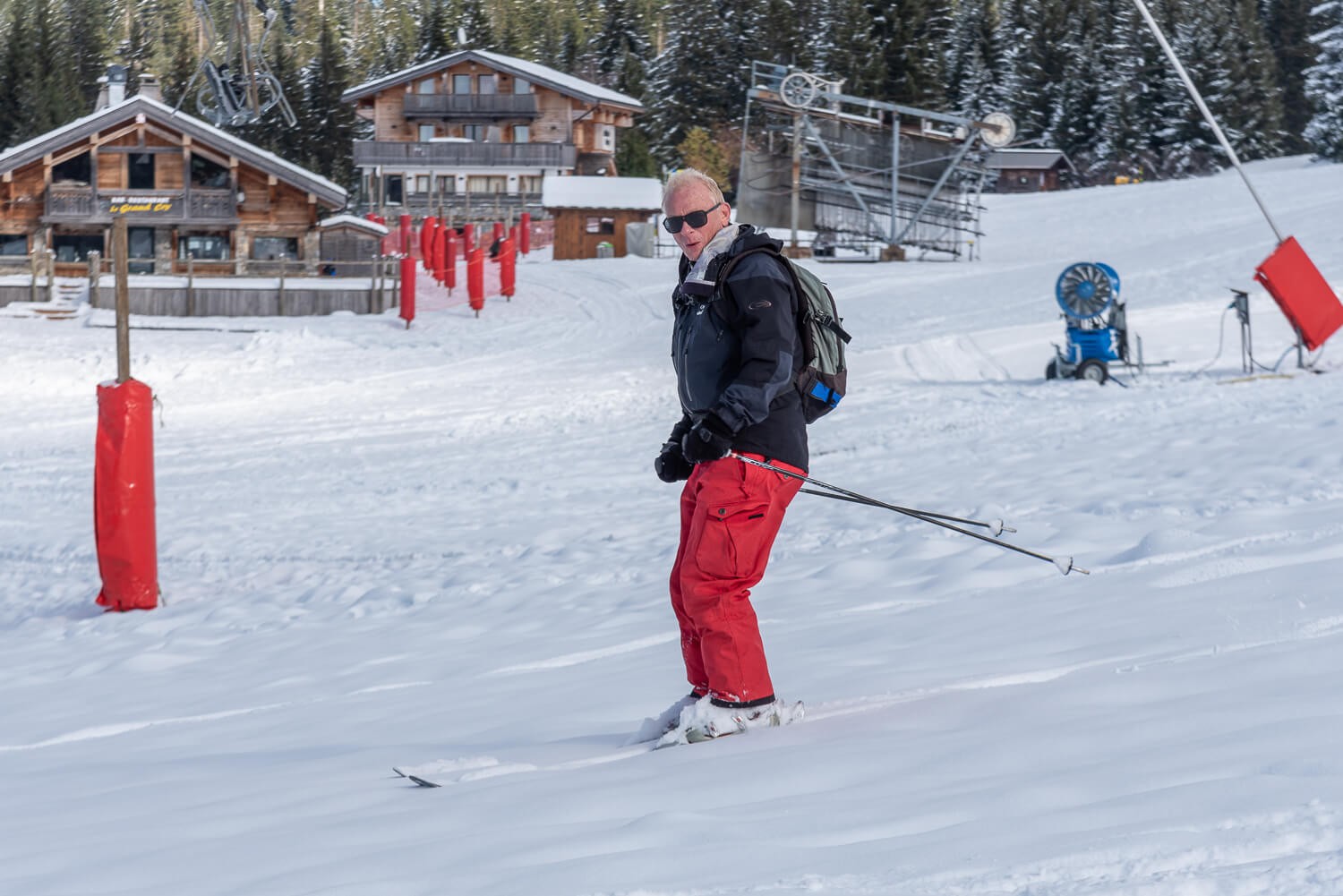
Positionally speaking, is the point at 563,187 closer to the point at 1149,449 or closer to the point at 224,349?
the point at 224,349

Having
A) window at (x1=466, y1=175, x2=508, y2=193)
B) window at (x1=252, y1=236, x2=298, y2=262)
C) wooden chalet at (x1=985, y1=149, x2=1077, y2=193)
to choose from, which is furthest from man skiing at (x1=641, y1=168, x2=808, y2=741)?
wooden chalet at (x1=985, y1=149, x2=1077, y2=193)

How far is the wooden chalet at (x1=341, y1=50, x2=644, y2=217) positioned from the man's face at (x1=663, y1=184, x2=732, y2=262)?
2005 inches

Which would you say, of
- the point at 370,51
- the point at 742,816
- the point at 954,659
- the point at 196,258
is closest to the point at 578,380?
the point at 954,659

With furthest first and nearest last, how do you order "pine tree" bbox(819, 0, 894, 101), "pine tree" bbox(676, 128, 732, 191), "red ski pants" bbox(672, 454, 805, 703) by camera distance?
1. "pine tree" bbox(676, 128, 732, 191)
2. "pine tree" bbox(819, 0, 894, 101)
3. "red ski pants" bbox(672, 454, 805, 703)

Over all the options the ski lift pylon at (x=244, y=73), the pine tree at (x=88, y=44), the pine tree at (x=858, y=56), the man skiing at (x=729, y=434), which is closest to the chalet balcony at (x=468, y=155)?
the pine tree at (x=858, y=56)

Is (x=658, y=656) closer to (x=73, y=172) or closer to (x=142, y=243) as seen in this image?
(x=142, y=243)

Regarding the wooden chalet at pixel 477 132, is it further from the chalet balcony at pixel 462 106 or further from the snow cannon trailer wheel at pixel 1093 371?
the snow cannon trailer wheel at pixel 1093 371

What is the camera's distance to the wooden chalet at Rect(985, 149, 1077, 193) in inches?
2459

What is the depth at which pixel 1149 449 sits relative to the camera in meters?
9.42

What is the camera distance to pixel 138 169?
36.2 m

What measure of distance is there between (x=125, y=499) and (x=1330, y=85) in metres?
Answer: 45.7

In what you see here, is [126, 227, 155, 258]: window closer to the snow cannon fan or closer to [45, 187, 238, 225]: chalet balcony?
[45, 187, 238, 225]: chalet balcony

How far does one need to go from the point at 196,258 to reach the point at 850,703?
118ft

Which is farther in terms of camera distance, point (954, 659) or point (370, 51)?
point (370, 51)
